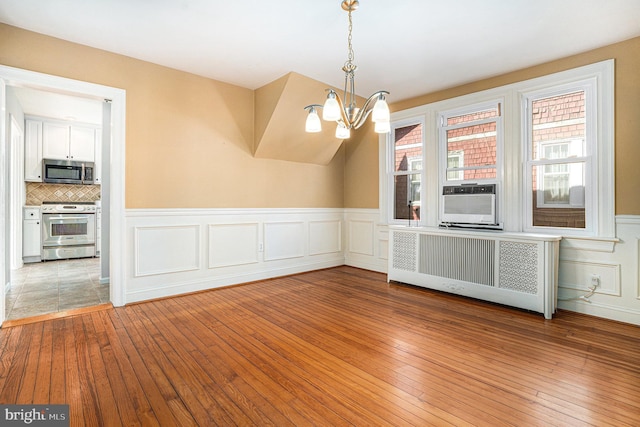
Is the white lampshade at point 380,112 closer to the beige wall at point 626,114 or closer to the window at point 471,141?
the window at point 471,141

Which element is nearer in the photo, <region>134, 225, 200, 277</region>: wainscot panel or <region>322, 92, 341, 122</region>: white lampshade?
<region>322, 92, 341, 122</region>: white lampshade

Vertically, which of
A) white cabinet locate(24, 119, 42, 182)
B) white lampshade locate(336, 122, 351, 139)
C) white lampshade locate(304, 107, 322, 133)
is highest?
white cabinet locate(24, 119, 42, 182)

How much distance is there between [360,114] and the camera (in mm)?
2406

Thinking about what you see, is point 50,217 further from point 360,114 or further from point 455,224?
point 455,224

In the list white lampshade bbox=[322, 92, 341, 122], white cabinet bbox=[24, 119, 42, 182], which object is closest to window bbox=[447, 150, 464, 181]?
white lampshade bbox=[322, 92, 341, 122]

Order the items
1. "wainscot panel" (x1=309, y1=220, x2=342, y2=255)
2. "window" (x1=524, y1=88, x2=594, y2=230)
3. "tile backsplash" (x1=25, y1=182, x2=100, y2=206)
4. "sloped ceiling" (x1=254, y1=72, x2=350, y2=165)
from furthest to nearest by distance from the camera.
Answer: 1. "tile backsplash" (x1=25, y1=182, x2=100, y2=206)
2. "wainscot panel" (x1=309, y1=220, x2=342, y2=255)
3. "sloped ceiling" (x1=254, y1=72, x2=350, y2=165)
4. "window" (x1=524, y1=88, x2=594, y2=230)

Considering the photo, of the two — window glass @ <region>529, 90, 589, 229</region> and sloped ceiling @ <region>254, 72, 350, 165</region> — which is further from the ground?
sloped ceiling @ <region>254, 72, 350, 165</region>

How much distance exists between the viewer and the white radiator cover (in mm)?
3250

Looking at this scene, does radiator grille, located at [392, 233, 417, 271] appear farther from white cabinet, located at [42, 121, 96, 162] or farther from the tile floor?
white cabinet, located at [42, 121, 96, 162]

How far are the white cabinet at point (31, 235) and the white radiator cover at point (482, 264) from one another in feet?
20.2

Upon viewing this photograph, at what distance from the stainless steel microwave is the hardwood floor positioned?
4.18m

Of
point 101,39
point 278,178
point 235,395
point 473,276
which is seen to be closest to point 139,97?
point 101,39

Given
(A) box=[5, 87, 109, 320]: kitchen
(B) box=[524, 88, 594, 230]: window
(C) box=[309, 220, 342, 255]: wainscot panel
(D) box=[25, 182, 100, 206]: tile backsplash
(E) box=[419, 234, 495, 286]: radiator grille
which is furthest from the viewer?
(D) box=[25, 182, 100, 206]: tile backsplash

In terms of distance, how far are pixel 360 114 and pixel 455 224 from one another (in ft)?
7.83
